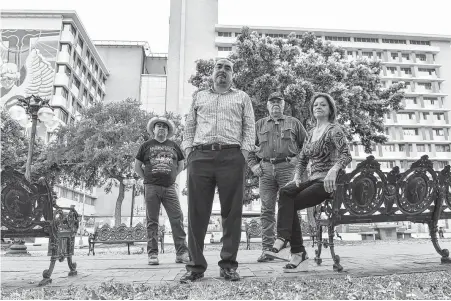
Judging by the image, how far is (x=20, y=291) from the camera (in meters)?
3.49

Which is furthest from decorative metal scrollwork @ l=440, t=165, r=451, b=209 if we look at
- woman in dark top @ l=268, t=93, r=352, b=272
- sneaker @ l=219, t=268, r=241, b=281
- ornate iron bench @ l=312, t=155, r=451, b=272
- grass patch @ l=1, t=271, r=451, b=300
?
sneaker @ l=219, t=268, r=241, b=281

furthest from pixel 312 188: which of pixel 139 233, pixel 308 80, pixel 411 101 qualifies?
pixel 411 101

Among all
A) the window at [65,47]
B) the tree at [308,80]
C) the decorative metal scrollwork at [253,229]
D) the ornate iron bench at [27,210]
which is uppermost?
the window at [65,47]

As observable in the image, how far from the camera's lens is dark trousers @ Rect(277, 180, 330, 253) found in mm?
4289

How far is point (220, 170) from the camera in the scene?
12.9 ft

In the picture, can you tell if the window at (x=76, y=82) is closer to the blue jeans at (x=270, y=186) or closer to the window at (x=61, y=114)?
the window at (x=61, y=114)

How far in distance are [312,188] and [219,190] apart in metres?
1.07

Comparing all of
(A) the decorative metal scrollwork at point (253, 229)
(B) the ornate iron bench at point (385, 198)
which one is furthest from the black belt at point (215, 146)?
(A) the decorative metal scrollwork at point (253, 229)

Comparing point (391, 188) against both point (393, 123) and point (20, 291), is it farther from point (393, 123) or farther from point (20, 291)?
point (393, 123)

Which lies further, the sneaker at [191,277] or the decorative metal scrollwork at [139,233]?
the decorative metal scrollwork at [139,233]

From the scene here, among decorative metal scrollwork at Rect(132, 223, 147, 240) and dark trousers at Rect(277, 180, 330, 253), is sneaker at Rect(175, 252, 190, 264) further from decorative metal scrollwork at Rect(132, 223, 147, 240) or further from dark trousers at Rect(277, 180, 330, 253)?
decorative metal scrollwork at Rect(132, 223, 147, 240)

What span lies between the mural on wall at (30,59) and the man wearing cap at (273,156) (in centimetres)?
4455

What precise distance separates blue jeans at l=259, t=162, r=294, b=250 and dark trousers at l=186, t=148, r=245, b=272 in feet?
6.46

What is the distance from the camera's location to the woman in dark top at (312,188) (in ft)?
14.0
